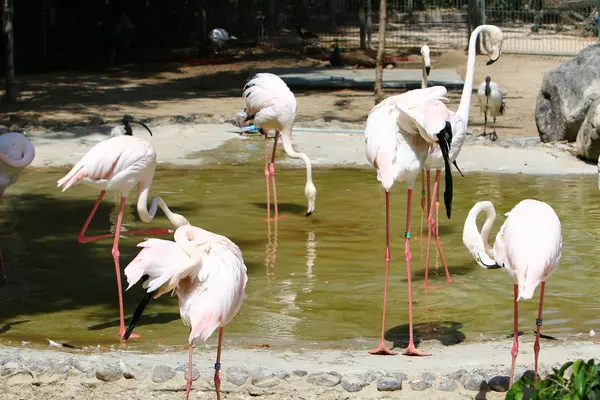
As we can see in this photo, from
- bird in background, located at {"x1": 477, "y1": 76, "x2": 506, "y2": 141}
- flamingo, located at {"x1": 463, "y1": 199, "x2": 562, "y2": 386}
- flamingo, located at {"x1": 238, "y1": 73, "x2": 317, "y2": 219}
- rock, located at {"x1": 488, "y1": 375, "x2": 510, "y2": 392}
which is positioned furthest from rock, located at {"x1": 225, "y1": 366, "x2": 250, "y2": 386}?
bird in background, located at {"x1": 477, "y1": 76, "x2": 506, "y2": 141}

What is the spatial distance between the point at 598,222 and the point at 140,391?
562cm

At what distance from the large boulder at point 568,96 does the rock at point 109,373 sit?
30.5 feet

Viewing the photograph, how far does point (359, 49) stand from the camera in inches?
992

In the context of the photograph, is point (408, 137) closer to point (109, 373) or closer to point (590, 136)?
point (109, 373)

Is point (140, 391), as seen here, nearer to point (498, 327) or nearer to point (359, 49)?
point (498, 327)

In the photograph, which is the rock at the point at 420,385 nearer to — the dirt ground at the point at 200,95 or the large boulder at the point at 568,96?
the large boulder at the point at 568,96

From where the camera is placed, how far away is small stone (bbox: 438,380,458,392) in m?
5.18

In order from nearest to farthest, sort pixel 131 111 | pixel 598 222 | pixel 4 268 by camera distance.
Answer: pixel 4 268
pixel 598 222
pixel 131 111

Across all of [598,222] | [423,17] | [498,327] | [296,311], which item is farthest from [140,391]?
[423,17]

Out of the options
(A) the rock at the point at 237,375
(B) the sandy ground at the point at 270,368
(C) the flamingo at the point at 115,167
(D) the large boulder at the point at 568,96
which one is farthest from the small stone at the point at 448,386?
(D) the large boulder at the point at 568,96

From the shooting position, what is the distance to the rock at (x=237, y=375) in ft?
17.3

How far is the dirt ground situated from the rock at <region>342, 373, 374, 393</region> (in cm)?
948

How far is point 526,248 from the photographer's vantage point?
506 cm

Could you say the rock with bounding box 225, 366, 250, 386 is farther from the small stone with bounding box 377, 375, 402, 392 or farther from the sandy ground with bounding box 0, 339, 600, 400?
the small stone with bounding box 377, 375, 402, 392
